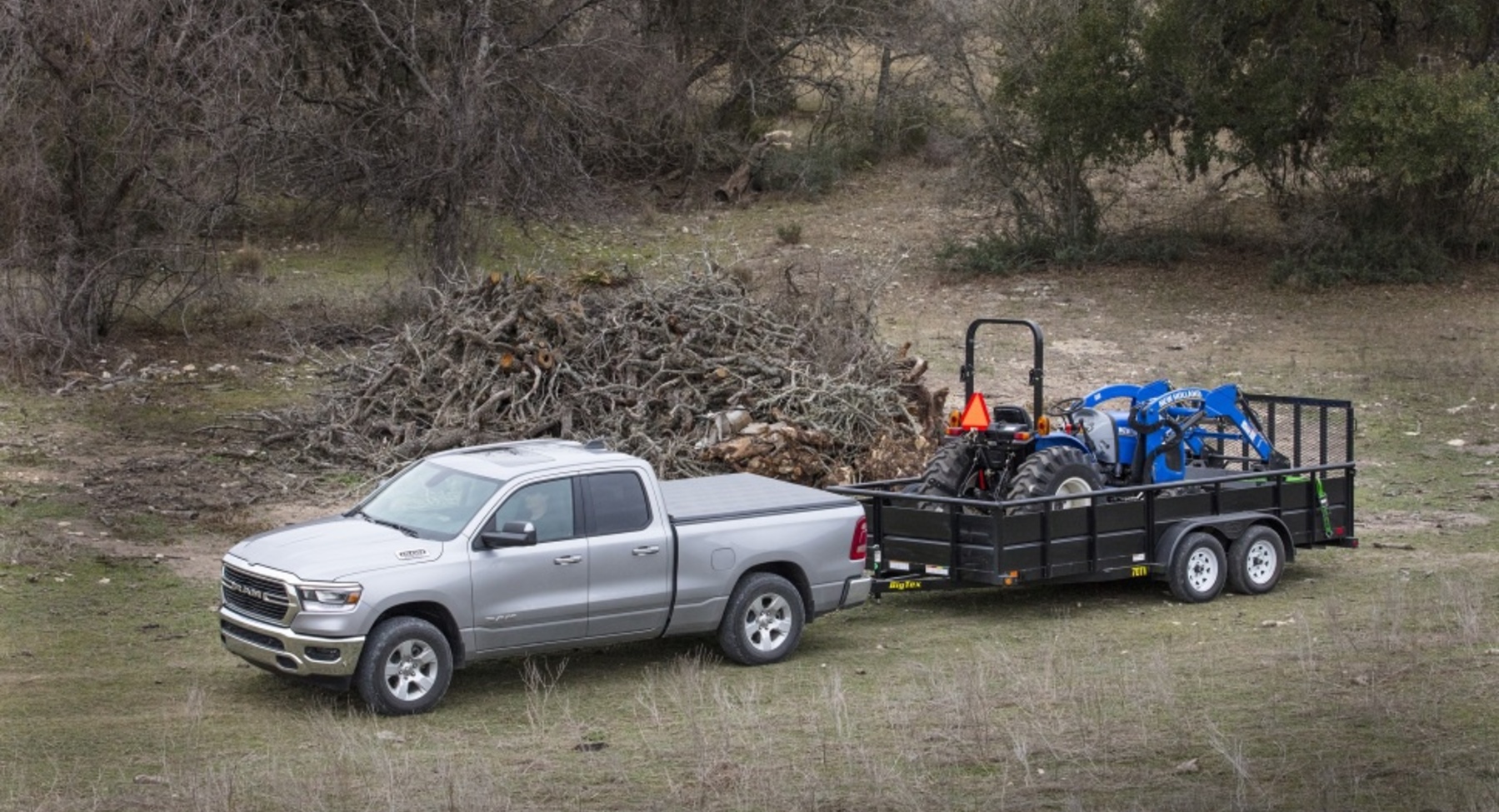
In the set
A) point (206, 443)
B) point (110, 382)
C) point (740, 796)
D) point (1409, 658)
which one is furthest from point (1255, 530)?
point (110, 382)

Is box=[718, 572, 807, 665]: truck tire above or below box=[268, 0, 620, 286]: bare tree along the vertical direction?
below

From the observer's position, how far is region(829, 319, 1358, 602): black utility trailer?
13.6 meters

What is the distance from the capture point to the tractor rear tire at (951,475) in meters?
14.4

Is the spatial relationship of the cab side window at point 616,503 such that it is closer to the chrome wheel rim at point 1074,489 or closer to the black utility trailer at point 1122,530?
the black utility trailer at point 1122,530

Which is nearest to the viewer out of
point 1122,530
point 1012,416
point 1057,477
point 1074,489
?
point 1057,477

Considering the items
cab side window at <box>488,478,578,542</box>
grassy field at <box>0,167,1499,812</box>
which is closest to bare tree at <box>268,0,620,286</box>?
grassy field at <box>0,167,1499,812</box>

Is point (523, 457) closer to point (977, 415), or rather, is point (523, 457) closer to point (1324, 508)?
point (977, 415)

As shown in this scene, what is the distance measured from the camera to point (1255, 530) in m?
14.7

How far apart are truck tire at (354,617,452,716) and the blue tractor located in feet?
15.4

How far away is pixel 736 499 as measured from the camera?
505 inches

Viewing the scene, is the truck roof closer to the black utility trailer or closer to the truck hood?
the truck hood

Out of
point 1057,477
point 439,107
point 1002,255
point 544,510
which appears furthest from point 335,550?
point 1002,255

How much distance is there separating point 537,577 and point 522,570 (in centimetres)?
11

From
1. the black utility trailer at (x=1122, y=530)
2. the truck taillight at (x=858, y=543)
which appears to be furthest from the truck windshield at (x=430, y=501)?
the black utility trailer at (x=1122, y=530)
